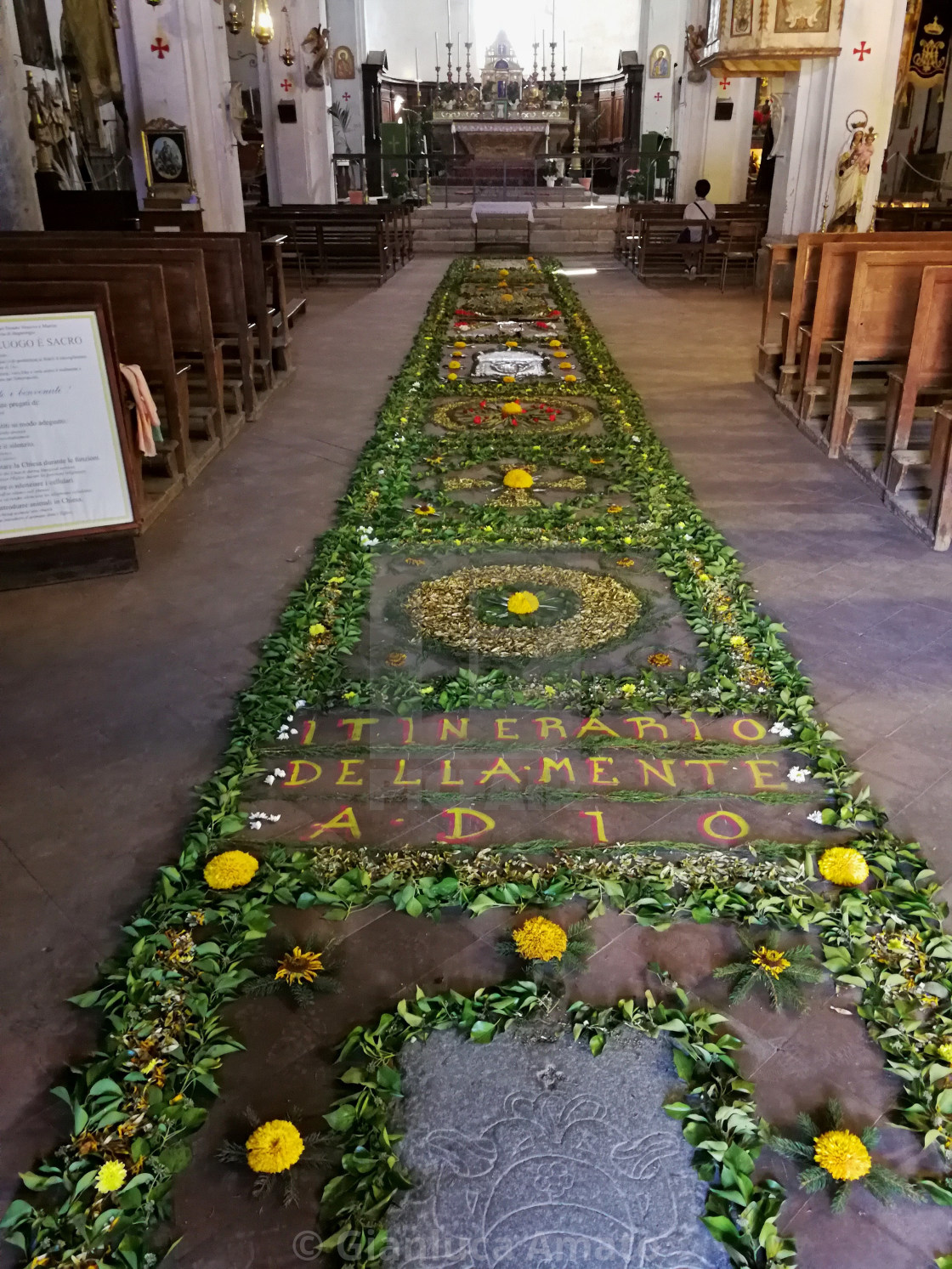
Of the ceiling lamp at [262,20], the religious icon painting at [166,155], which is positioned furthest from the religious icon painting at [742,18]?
the religious icon painting at [166,155]

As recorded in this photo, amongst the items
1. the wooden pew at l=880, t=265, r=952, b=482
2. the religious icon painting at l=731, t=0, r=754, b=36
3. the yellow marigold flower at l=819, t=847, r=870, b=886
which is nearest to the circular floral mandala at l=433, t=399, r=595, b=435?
the wooden pew at l=880, t=265, r=952, b=482

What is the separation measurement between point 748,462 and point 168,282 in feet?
13.1

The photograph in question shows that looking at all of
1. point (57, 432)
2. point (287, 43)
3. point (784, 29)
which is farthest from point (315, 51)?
point (57, 432)

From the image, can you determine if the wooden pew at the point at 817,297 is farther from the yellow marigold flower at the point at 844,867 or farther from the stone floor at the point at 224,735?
the yellow marigold flower at the point at 844,867

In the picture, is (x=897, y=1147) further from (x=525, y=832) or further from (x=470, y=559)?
(x=470, y=559)

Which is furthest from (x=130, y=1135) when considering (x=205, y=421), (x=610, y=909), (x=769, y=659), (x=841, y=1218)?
(x=205, y=421)

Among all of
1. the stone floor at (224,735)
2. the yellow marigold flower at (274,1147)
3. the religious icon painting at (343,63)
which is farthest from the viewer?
the religious icon painting at (343,63)

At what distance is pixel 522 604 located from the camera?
4438mm

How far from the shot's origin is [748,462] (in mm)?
6469

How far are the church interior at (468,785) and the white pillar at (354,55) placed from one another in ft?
53.7

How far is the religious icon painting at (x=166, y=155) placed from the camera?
11383mm

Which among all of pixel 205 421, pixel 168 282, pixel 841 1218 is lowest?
pixel 841 1218

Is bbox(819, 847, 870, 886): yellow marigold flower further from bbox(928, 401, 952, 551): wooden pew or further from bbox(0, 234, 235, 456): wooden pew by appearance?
bbox(0, 234, 235, 456): wooden pew

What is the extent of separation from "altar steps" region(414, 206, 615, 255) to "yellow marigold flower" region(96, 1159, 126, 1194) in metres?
17.9
